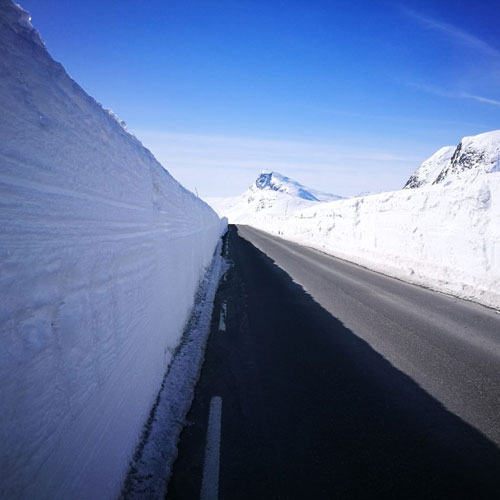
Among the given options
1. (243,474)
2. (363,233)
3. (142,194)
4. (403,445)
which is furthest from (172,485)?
(363,233)

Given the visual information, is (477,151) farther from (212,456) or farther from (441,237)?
(212,456)

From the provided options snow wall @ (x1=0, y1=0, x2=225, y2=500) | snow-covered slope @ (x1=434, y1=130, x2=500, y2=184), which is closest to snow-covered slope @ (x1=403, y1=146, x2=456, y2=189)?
snow-covered slope @ (x1=434, y1=130, x2=500, y2=184)

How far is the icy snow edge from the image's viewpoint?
2.07m

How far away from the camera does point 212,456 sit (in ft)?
7.92

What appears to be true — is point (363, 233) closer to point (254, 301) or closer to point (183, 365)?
point (254, 301)

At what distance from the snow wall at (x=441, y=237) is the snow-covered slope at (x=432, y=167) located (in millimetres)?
141615

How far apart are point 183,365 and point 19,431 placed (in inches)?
112

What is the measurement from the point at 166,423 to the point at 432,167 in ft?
560

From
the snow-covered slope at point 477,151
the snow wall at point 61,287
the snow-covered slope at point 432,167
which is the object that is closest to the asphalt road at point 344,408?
the snow wall at point 61,287

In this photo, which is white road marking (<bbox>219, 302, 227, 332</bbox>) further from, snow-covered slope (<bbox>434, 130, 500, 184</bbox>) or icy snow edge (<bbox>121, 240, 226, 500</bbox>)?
snow-covered slope (<bbox>434, 130, 500, 184</bbox>)

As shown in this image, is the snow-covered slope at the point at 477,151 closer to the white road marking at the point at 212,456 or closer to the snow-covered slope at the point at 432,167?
the snow-covered slope at the point at 432,167

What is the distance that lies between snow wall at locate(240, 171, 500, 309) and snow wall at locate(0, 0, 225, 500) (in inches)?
333

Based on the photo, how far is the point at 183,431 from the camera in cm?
268

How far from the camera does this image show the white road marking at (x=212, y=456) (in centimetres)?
211
